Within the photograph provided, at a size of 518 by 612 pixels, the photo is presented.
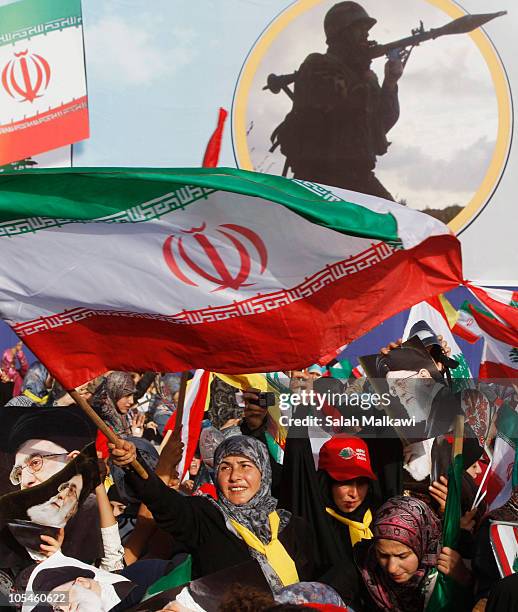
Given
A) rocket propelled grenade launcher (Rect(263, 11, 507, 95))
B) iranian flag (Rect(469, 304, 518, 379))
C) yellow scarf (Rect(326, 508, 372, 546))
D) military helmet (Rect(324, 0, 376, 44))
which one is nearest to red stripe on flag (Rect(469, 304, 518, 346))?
iranian flag (Rect(469, 304, 518, 379))

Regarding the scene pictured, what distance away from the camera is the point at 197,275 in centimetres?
375

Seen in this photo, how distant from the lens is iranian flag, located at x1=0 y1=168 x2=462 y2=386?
3.63m

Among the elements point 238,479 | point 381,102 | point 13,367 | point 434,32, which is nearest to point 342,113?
point 381,102

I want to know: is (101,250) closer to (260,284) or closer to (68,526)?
(260,284)

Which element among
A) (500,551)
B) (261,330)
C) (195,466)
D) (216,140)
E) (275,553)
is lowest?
(500,551)

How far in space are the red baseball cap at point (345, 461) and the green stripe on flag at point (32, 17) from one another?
5629mm

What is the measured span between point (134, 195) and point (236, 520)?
1163 mm

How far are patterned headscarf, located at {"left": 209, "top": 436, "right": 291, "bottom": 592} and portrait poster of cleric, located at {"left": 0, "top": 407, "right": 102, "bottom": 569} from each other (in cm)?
45

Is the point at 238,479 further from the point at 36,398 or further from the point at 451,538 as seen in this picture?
the point at 36,398

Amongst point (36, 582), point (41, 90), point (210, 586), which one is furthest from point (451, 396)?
point (41, 90)

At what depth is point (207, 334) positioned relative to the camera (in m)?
3.78

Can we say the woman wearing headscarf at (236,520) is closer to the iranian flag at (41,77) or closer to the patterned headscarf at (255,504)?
the patterned headscarf at (255,504)

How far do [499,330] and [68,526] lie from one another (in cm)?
271

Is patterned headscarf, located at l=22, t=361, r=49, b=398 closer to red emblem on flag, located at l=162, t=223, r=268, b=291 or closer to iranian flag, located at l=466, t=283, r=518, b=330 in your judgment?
A: iranian flag, located at l=466, t=283, r=518, b=330
